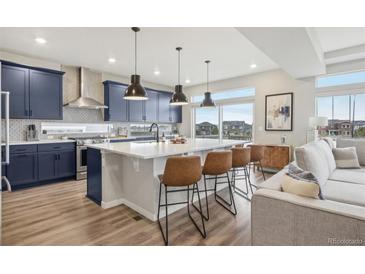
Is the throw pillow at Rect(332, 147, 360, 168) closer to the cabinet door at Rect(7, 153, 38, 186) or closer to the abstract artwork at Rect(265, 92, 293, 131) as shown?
the abstract artwork at Rect(265, 92, 293, 131)

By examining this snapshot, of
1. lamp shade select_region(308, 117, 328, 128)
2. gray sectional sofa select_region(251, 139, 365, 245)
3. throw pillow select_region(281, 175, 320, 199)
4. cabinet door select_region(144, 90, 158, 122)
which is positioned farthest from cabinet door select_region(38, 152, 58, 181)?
lamp shade select_region(308, 117, 328, 128)

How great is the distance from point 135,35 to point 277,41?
213 centimetres

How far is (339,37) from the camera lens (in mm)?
3285

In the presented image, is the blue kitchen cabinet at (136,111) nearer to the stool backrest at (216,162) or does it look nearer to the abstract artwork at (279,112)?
the abstract artwork at (279,112)

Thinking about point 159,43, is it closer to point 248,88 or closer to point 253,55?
point 253,55

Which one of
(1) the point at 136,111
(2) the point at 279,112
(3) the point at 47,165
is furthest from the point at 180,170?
(1) the point at 136,111

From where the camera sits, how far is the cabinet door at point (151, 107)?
623 centimetres

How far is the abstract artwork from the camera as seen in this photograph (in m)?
4.86

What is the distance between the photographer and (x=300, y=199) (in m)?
1.41

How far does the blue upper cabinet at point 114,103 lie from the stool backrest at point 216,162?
3.66 metres

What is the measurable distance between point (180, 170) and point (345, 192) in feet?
6.19

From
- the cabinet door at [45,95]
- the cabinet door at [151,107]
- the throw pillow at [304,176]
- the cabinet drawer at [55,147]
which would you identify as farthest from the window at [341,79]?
the cabinet door at [45,95]
